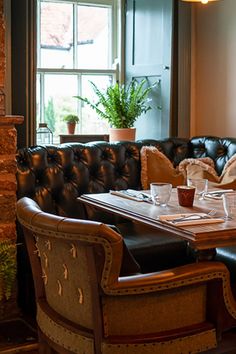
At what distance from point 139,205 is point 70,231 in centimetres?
87

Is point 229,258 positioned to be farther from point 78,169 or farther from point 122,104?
point 122,104

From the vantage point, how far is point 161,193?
2.50m

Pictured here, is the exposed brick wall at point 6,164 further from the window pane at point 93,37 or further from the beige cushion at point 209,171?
the window pane at point 93,37

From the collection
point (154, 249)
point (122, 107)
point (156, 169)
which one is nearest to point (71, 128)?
point (122, 107)

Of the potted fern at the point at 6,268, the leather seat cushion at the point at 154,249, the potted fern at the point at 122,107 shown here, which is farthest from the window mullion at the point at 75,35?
the potted fern at the point at 6,268

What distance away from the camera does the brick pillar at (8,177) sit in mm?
3020

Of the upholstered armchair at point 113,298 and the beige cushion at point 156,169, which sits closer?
the upholstered armchair at point 113,298

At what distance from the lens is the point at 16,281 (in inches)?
126

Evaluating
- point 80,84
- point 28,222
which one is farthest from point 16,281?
point 80,84

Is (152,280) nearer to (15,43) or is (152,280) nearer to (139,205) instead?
(139,205)

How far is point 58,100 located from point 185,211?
2.67 meters

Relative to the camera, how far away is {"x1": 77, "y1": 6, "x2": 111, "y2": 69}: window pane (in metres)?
4.86

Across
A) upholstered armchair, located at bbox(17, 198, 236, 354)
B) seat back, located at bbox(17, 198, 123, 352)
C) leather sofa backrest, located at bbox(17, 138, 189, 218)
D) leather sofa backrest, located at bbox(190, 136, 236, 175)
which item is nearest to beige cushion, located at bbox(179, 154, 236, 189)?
leather sofa backrest, located at bbox(190, 136, 236, 175)

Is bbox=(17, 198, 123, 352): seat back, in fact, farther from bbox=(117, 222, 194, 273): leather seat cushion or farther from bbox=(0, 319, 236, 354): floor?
bbox=(117, 222, 194, 273): leather seat cushion
